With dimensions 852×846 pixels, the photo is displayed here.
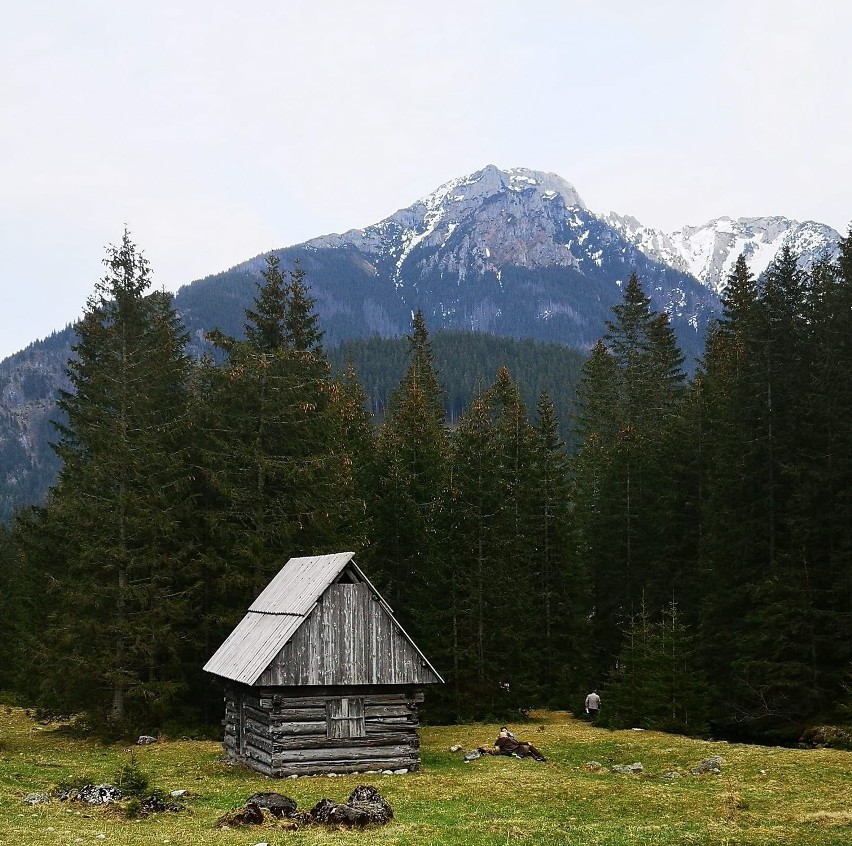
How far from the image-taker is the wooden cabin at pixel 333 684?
26859mm

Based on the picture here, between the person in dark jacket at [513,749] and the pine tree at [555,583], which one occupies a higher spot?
the pine tree at [555,583]

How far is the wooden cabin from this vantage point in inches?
1057

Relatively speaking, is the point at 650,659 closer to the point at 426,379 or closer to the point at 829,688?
the point at 829,688

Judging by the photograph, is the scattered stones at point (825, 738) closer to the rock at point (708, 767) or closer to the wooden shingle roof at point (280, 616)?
the rock at point (708, 767)

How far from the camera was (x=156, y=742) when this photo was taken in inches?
1385

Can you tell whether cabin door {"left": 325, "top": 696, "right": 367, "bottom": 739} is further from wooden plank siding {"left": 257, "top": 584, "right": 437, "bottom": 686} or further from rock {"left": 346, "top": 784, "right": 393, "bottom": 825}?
rock {"left": 346, "top": 784, "right": 393, "bottom": 825}

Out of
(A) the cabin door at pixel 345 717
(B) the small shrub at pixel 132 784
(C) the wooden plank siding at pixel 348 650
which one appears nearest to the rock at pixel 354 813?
(B) the small shrub at pixel 132 784

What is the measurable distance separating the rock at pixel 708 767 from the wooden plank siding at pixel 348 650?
846 centimetres

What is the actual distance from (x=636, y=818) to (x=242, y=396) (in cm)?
2815

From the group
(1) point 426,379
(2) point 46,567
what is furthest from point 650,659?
(1) point 426,379

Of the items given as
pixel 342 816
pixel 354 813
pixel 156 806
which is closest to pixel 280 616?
pixel 156 806

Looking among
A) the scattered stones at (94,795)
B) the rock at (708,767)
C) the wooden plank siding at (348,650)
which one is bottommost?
the rock at (708,767)

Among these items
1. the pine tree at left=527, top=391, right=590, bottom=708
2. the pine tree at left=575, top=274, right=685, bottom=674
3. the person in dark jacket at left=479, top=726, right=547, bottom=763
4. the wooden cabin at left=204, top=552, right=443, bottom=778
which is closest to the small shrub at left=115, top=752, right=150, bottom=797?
the wooden cabin at left=204, top=552, right=443, bottom=778

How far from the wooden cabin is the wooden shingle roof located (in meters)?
0.05
